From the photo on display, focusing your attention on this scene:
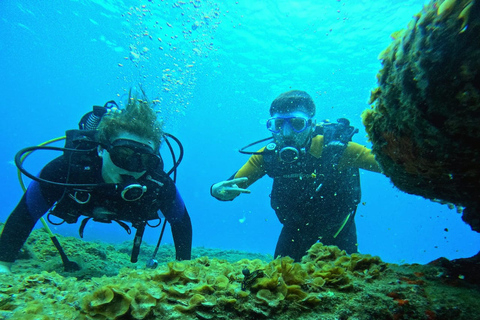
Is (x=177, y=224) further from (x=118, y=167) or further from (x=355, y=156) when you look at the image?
(x=355, y=156)

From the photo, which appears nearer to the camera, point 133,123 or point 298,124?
point 133,123

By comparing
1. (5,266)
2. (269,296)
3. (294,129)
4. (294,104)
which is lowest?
(5,266)

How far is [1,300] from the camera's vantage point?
6.24 feet

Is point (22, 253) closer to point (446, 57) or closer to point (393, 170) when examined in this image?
point (393, 170)

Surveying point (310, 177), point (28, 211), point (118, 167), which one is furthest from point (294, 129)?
point (28, 211)

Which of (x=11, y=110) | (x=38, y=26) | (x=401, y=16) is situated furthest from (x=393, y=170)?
(x=11, y=110)

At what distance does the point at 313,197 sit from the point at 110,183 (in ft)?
12.6

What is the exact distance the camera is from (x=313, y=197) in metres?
4.89

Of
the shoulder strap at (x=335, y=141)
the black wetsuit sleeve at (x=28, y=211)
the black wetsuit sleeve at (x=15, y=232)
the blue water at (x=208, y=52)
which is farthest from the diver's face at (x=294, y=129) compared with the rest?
the black wetsuit sleeve at (x=15, y=232)

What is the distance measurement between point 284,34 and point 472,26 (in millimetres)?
24615

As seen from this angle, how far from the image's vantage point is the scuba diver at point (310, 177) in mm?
4895

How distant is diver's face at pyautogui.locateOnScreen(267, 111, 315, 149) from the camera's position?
200 inches

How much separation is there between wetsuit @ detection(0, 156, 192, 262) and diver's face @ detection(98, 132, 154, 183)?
5.4 inches

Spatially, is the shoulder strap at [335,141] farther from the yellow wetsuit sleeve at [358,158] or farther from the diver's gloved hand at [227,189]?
the diver's gloved hand at [227,189]
